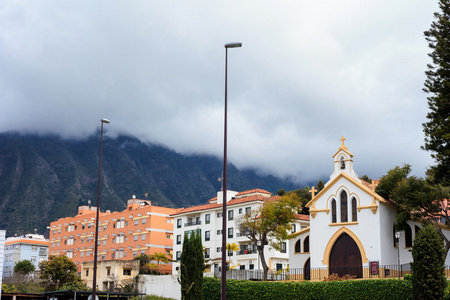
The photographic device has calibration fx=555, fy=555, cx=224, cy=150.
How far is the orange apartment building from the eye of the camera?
97.2m

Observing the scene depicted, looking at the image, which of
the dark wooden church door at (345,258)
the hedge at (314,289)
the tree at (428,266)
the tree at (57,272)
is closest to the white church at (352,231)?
the dark wooden church door at (345,258)

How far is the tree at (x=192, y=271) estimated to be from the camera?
35.9 metres

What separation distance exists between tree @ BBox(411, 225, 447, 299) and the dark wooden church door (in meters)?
15.4

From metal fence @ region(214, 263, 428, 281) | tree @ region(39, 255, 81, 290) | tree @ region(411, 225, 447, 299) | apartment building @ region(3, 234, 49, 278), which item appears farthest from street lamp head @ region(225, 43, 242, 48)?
apartment building @ region(3, 234, 49, 278)

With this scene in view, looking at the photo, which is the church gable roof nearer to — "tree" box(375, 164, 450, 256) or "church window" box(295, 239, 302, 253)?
"tree" box(375, 164, 450, 256)

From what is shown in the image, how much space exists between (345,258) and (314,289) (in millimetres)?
7518

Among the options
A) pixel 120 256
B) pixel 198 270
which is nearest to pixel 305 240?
pixel 198 270

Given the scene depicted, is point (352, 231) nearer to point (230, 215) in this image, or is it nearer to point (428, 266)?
point (428, 266)

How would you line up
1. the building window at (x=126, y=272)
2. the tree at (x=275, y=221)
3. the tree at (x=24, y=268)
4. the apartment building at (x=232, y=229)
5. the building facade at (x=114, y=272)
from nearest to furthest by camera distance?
the tree at (x=275, y=221) → the apartment building at (x=232, y=229) → the building facade at (x=114, y=272) → the building window at (x=126, y=272) → the tree at (x=24, y=268)

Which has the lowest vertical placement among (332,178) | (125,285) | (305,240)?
(125,285)

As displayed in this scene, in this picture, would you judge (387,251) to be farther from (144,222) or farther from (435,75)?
(144,222)

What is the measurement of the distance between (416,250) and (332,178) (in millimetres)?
19124

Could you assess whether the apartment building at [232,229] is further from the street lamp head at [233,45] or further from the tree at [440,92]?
the street lamp head at [233,45]

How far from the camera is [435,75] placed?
126ft
